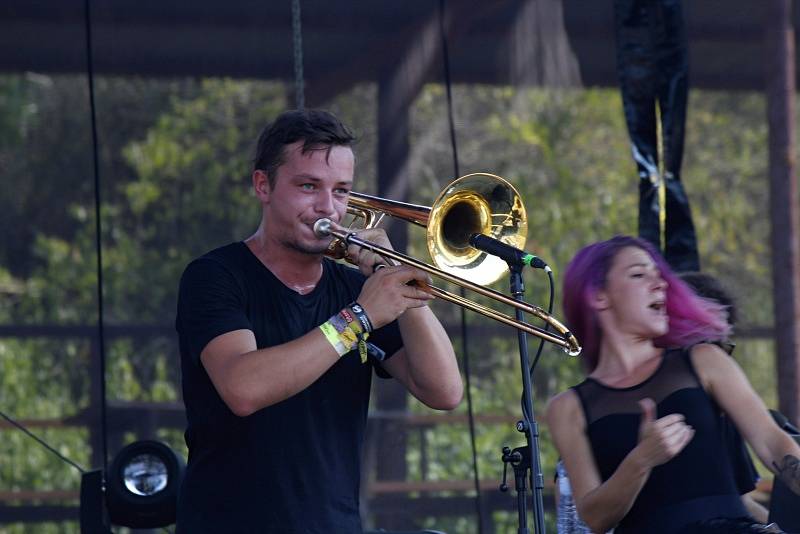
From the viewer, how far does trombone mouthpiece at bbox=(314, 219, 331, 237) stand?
2697 mm

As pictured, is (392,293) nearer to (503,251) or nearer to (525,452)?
(503,251)

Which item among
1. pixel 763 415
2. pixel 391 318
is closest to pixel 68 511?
pixel 391 318

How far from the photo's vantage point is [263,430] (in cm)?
260

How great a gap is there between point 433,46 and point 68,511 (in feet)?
8.23

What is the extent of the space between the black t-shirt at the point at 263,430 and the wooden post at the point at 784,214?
110 inches

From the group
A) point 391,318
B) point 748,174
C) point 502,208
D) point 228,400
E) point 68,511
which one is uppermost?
point 748,174

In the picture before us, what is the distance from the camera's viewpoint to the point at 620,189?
18.7ft

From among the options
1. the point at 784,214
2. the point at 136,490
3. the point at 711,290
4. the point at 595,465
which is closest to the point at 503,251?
the point at 595,465

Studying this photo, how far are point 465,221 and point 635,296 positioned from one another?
467 millimetres

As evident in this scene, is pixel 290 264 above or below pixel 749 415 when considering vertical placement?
above

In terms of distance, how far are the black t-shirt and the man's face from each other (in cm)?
12

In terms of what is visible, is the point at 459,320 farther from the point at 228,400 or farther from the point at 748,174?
the point at 228,400

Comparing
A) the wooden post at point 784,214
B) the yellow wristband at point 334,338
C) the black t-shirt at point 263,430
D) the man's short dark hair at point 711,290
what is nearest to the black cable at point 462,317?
the man's short dark hair at point 711,290

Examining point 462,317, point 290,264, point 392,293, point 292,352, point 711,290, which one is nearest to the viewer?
point 292,352
